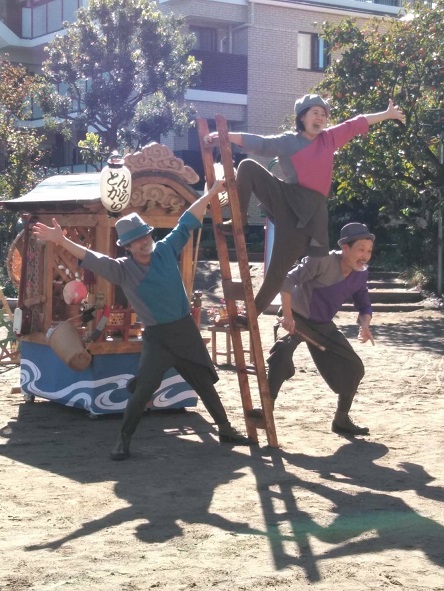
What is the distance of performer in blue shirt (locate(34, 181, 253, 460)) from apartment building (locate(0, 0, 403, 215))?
2185cm

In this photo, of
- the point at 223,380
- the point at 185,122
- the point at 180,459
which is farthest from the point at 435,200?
the point at 180,459

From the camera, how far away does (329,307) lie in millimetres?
7824

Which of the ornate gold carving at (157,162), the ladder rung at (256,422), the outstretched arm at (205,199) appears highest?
the ornate gold carving at (157,162)

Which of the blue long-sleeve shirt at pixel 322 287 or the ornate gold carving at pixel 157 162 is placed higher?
the ornate gold carving at pixel 157 162

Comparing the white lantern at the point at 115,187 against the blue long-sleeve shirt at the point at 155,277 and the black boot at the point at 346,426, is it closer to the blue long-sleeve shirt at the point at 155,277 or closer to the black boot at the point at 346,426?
the blue long-sleeve shirt at the point at 155,277

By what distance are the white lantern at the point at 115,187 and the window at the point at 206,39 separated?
76.8ft

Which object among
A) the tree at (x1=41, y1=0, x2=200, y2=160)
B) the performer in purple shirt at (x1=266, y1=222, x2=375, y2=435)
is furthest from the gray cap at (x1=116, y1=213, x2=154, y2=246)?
the tree at (x1=41, y1=0, x2=200, y2=160)

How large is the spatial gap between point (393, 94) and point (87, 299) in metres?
11.7

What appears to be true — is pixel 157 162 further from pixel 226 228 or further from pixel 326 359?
pixel 326 359

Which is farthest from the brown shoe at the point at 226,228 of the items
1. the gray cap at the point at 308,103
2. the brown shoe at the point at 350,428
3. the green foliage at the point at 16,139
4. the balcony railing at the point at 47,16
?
the balcony railing at the point at 47,16

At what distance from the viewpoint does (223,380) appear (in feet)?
37.0

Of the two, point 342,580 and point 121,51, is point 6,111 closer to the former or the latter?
→ point 121,51

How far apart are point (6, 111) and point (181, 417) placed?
729 inches

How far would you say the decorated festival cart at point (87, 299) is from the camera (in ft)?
28.9
